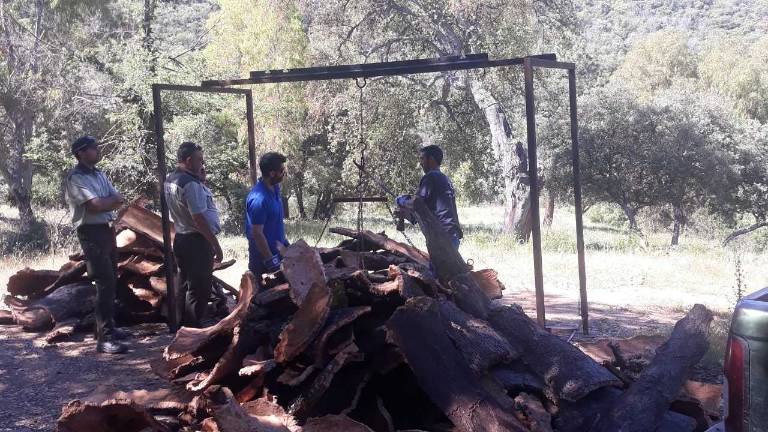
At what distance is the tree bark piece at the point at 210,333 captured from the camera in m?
4.94

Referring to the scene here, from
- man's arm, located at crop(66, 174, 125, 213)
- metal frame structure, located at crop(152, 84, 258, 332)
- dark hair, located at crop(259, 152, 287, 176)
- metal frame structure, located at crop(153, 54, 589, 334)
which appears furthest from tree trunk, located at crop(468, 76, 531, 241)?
man's arm, located at crop(66, 174, 125, 213)

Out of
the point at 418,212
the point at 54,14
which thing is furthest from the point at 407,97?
the point at 418,212

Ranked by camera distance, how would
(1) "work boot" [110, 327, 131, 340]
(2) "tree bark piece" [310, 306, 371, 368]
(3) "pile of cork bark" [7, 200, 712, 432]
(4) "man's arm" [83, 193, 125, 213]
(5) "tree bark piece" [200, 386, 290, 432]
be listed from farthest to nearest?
(1) "work boot" [110, 327, 131, 340], (4) "man's arm" [83, 193, 125, 213], (2) "tree bark piece" [310, 306, 371, 368], (3) "pile of cork bark" [7, 200, 712, 432], (5) "tree bark piece" [200, 386, 290, 432]

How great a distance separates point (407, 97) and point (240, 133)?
6.53 meters

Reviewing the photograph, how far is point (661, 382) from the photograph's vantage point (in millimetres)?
4262

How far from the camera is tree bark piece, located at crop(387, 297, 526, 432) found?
3.92 m

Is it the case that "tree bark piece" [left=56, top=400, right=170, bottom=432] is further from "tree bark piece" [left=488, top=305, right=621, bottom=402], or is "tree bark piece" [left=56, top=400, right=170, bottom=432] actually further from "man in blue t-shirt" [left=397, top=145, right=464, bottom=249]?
"man in blue t-shirt" [left=397, top=145, right=464, bottom=249]

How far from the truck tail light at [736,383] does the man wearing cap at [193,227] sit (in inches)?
183

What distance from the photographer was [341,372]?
4457mm

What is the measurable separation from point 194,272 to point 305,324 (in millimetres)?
2139

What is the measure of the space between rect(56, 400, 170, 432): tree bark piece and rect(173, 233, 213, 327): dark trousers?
7.71 feet

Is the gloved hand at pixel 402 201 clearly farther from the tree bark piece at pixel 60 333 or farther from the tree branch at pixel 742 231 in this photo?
the tree branch at pixel 742 231

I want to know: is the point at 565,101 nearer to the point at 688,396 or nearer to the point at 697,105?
the point at 697,105

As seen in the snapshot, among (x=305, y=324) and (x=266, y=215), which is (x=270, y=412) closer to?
(x=305, y=324)
